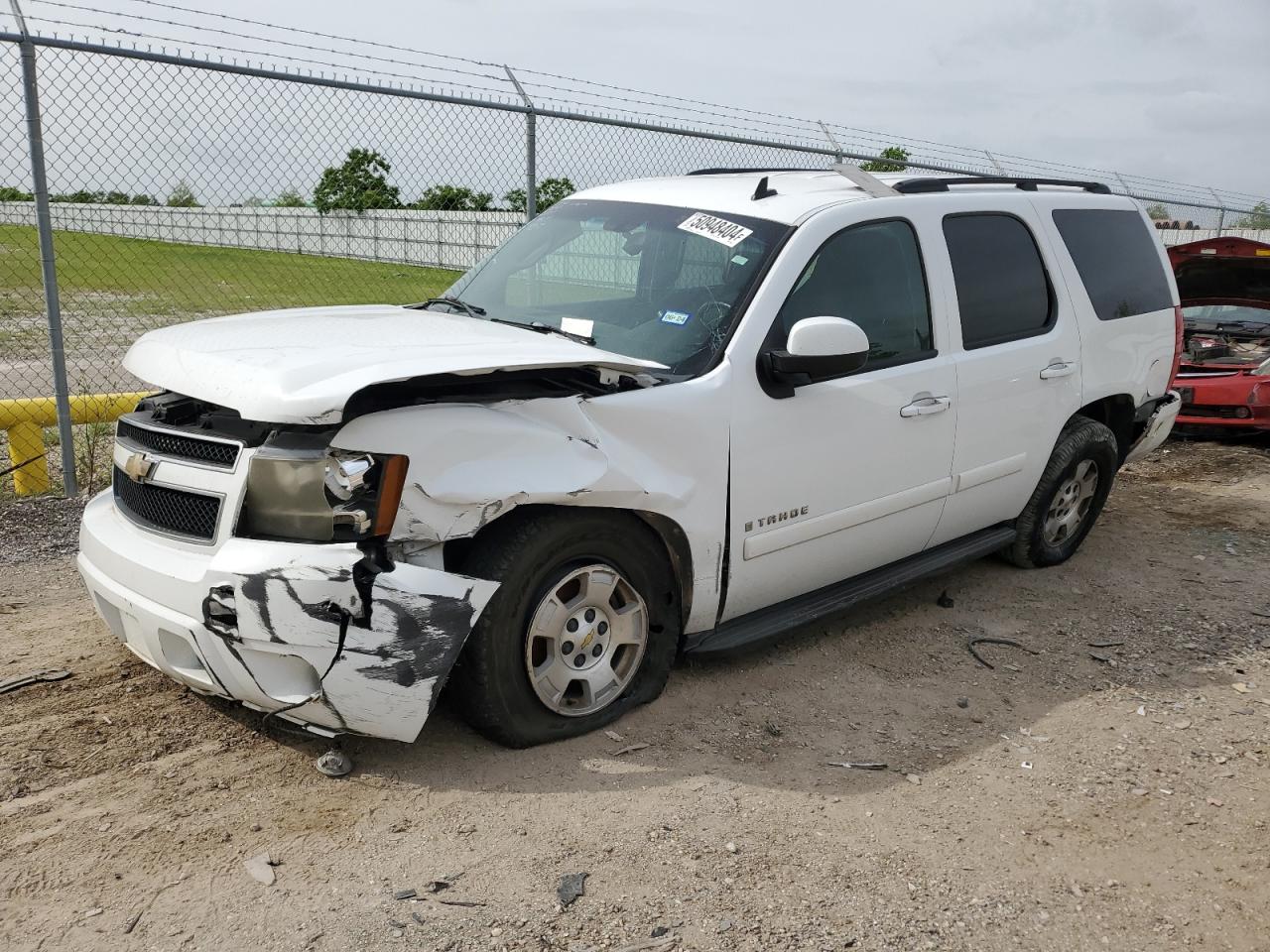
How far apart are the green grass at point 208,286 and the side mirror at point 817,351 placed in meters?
9.56

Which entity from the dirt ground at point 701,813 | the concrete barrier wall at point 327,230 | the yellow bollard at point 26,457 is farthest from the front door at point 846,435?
the concrete barrier wall at point 327,230

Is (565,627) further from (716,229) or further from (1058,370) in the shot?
(1058,370)

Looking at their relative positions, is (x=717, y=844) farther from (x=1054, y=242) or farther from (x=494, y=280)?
(x=1054, y=242)

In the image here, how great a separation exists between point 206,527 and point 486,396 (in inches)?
35.0

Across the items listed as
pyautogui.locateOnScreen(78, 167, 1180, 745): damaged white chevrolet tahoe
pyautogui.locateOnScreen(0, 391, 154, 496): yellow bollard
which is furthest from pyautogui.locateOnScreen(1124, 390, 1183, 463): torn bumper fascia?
pyautogui.locateOnScreen(0, 391, 154, 496): yellow bollard

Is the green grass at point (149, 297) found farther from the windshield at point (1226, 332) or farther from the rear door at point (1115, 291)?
the windshield at point (1226, 332)

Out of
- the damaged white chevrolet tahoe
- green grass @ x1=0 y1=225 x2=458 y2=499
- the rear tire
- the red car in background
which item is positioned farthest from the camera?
green grass @ x1=0 y1=225 x2=458 y2=499

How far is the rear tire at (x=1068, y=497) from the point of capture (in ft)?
17.5

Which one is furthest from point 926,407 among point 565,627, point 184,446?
point 184,446

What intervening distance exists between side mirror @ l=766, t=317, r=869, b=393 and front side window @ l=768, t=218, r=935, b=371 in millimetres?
133

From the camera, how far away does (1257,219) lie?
19.6m

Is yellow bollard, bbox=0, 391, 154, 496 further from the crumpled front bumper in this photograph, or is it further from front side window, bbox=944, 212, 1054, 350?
front side window, bbox=944, 212, 1054, 350

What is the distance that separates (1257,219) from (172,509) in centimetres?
2134

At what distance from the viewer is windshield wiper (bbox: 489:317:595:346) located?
3.91 meters
